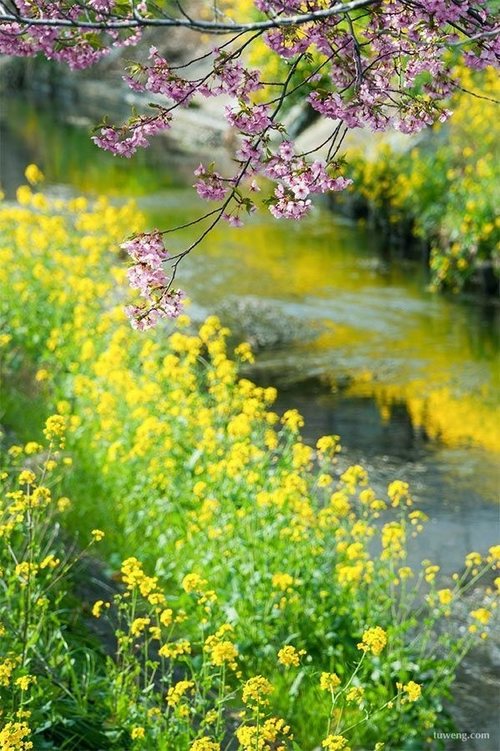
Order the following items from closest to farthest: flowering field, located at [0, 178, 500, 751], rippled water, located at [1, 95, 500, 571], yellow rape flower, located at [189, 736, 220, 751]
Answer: yellow rape flower, located at [189, 736, 220, 751] → flowering field, located at [0, 178, 500, 751] → rippled water, located at [1, 95, 500, 571]

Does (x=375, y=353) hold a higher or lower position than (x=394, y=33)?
lower

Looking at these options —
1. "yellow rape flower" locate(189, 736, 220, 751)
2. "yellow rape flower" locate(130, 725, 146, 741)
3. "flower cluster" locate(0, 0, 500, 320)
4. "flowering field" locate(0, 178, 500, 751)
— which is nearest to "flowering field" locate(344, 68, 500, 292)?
"flowering field" locate(0, 178, 500, 751)

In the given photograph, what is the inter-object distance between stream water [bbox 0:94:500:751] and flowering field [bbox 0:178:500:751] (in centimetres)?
44

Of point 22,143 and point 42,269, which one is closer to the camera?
point 42,269

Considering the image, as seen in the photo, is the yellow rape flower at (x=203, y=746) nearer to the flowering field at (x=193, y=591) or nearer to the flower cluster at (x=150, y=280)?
the flowering field at (x=193, y=591)

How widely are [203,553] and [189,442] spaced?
3.26 ft

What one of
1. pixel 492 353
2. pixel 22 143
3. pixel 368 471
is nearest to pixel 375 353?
pixel 492 353

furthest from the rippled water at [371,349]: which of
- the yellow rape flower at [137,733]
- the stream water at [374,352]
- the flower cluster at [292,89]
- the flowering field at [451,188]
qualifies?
the flower cluster at [292,89]

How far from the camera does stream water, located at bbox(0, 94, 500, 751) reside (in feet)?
22.2

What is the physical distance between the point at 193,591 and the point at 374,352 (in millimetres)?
5431

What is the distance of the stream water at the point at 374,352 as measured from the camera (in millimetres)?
6766

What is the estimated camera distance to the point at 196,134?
21.6 meters

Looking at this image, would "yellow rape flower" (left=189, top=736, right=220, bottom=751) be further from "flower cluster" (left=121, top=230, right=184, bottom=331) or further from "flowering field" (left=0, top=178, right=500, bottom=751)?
"flower cluster" (left=121, top=230, right=184, bottom=331)

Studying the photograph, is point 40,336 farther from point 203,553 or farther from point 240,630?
point 240,630
